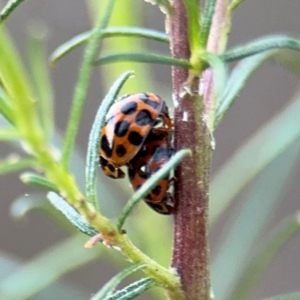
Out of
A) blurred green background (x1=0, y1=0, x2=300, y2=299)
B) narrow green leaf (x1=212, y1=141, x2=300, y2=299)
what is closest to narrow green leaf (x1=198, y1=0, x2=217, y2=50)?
narrow green leaf (x1=212, y1=141, x2=300, y2=299)

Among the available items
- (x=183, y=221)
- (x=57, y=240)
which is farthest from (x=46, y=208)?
(x=57, y=240)

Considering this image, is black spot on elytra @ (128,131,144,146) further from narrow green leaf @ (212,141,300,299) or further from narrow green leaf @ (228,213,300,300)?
narrow green leaf @ (212,141,300,299)

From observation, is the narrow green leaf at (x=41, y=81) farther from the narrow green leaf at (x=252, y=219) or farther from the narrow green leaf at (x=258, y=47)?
the narrow green leaf at (x=252, y=219)

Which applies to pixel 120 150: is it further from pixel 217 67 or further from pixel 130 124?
pixel 217 67

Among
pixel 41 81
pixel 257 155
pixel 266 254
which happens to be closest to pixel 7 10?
pixel 41 81

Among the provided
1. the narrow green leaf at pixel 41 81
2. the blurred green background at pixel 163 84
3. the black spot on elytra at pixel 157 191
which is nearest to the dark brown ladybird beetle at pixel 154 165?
the black spot on elytra at pixel 157 191

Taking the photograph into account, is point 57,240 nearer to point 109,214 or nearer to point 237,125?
point 237,125
